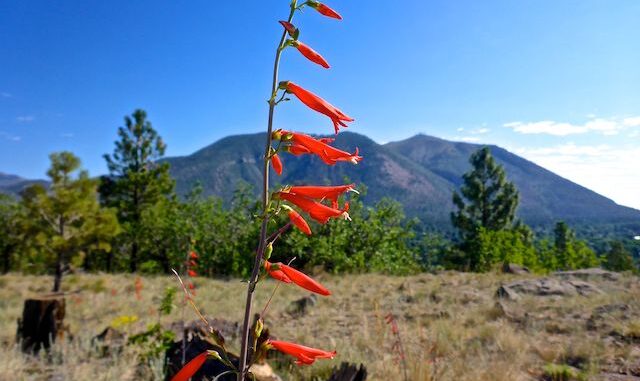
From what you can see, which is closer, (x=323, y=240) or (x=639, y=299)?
(x=639, y=299)

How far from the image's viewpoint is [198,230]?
82.1 feet

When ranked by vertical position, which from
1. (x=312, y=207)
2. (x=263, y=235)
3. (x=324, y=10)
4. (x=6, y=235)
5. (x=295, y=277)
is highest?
(x=324, y=10)

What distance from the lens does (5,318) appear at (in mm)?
10125

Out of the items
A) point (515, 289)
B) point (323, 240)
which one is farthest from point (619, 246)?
point (515, 289)

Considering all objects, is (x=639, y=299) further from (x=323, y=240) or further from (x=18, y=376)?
(x=323, y=240)

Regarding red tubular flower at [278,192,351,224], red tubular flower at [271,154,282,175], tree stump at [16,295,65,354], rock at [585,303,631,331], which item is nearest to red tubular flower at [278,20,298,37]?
red tubular flower at [271,154,282,175]

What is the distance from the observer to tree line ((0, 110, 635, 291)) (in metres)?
14.7

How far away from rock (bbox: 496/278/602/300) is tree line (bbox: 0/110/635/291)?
28.6 ft

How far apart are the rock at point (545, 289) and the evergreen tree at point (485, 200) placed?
1022 inches

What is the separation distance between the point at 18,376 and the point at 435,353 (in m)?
5.03

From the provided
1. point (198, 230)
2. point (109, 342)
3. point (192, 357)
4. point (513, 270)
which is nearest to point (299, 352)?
point (192, 357)

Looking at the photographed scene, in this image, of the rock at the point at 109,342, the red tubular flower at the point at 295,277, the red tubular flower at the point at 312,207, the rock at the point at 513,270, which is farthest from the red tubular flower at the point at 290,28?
the rock at the point at 513,270

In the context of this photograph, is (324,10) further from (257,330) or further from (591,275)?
(591,275)

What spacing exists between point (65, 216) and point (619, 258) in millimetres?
52482
